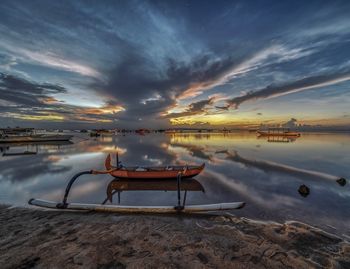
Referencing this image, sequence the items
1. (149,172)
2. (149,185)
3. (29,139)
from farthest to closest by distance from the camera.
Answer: (29,139) → (149,185) → (149,172)

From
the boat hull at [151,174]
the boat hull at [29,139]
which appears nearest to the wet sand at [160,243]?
the boat hull at [151,174]

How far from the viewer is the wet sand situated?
5609mm

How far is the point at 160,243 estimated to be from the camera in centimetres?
663

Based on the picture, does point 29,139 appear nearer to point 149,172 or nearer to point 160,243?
point 149,172

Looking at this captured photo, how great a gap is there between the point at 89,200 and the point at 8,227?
16.7 ft

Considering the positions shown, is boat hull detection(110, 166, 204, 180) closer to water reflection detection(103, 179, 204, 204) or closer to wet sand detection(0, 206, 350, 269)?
water reflection detection(103, 179, 204, 204)

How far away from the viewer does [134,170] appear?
16406 mm

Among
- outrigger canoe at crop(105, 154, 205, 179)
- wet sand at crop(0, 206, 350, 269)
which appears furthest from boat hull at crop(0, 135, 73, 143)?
wet sand at crop(0, 206, 350, 269)

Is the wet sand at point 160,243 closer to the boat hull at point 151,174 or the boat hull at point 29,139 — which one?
the boat hull at point 151,174

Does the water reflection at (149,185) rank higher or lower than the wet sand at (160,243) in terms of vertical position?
lower

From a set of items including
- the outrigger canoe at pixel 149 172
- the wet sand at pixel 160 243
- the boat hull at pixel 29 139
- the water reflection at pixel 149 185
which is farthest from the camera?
the boat hull at pixel 29 139

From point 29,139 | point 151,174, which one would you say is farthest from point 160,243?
point 29,139

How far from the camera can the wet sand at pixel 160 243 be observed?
5609 mm

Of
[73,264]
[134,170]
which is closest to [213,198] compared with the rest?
[134,170]
